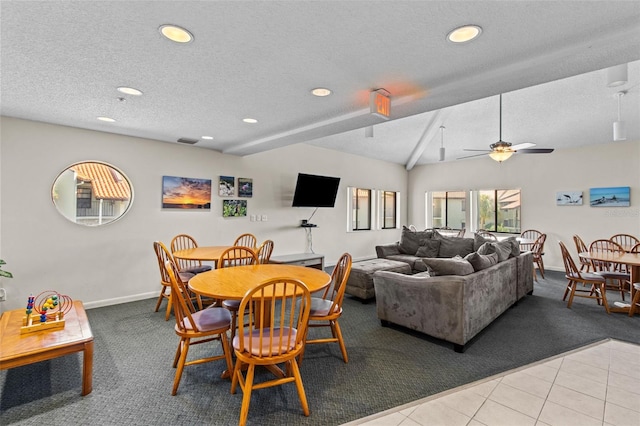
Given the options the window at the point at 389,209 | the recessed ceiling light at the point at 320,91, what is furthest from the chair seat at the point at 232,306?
the window at the point at 389,209

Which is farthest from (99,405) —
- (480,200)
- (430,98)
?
(480,200)

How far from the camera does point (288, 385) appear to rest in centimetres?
231

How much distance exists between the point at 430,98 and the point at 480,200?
6008 mm

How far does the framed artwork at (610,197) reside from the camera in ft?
19.0

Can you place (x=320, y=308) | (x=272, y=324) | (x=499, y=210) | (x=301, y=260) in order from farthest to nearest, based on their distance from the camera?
(x=499, y=210), (x=301, y=260), (x=320, y=308), (x=272, y=324)

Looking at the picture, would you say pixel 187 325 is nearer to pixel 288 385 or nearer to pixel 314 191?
pixel 288 385

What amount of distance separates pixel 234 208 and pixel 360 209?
3.67 meters

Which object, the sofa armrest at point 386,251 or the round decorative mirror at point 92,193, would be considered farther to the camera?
the sofa armrest at point 386,251

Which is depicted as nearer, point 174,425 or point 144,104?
point 174,425

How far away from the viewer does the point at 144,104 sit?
311 cm

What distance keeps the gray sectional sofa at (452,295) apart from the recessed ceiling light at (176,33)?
274 centimetres

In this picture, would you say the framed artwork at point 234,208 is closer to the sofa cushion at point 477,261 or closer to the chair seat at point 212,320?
the chair seat at point 212,320

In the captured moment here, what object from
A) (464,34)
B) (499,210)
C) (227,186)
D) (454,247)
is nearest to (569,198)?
(499,210)

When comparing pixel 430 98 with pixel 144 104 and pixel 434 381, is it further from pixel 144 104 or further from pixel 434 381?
pixel 144 104
